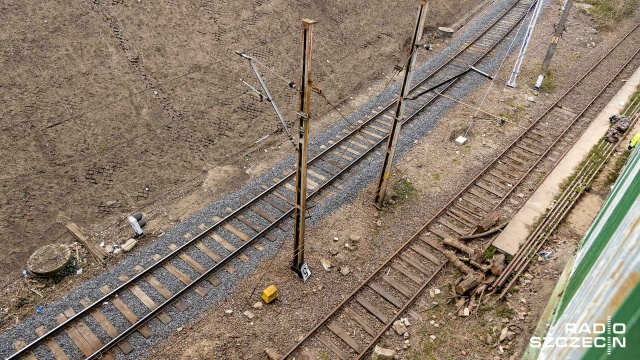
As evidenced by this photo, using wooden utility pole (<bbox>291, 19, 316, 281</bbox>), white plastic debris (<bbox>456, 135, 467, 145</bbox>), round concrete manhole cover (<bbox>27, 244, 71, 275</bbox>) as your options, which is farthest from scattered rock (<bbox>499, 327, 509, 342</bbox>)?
round concrete manhole cover (<bbox>27, 244, 71, 275</bbox>)

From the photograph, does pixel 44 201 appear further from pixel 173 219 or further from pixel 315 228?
pixel 315 228

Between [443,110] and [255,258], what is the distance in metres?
11.4

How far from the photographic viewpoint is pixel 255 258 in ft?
38.7

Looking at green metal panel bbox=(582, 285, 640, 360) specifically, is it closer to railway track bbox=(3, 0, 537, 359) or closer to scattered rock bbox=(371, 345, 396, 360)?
scattered rock bbox=(371, 345, 396, 360)

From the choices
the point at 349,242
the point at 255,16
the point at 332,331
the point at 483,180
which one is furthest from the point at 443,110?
the point at 332,331

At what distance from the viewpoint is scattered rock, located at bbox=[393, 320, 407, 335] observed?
33.2ft

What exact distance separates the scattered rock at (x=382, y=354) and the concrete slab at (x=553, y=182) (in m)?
4.77

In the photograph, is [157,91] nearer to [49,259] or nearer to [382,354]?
[49,259]

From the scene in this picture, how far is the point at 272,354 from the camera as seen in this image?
9.55 metres

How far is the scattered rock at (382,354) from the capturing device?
948 centimetres

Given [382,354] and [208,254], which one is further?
[208,254]

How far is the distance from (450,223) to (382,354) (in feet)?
17.3

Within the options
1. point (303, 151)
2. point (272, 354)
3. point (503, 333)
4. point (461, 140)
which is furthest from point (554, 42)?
point (272, 354)

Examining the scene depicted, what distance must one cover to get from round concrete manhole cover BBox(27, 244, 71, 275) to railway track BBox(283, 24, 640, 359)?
708 cm
